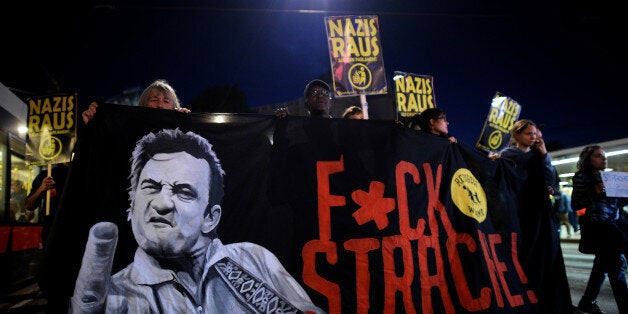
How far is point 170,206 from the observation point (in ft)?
7.60

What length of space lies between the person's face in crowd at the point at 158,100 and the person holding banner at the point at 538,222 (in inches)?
A: 141

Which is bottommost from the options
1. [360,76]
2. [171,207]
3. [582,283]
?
[582,283]

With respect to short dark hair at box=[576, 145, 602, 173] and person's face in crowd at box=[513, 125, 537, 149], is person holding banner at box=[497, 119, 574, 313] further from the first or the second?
short dark hair at box=[576, 145, 602, 173]

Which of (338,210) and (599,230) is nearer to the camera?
(338,210)

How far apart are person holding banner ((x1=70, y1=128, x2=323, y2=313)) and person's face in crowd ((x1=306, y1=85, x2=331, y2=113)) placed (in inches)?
61.3

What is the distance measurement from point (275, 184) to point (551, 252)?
312 centimetres

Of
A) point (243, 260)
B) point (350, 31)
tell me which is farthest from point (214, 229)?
point (350, 31)

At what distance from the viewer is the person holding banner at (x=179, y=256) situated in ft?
7.10

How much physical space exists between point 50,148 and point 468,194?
554 cm

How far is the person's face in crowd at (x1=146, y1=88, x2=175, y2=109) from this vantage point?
10.1 feet

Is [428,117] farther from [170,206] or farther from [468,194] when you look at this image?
[170,206]

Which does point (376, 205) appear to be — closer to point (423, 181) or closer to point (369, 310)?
point (423, 181)

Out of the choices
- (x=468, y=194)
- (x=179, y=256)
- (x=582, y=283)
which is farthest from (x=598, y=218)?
(x=179, y=256)

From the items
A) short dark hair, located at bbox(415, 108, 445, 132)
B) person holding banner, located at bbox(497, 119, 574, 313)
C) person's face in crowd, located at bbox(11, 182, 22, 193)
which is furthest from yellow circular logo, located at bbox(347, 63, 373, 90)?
person's face in crowd, located at bbox(11, 182, 22, 193)
